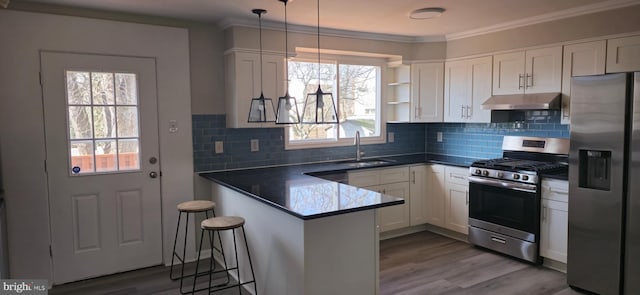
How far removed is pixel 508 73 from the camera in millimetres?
4168

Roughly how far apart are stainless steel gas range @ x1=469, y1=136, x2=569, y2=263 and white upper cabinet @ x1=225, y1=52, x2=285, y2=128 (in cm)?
211

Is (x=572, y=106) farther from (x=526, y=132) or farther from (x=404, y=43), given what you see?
(x=404, y=43)

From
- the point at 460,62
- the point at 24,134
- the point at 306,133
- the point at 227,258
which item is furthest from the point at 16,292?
the point at 460,62

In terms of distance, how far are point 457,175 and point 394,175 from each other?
0.65 meters

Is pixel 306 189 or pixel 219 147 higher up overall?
pixel 219 147

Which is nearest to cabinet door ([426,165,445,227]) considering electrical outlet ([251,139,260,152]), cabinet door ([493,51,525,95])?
cabinet door ([493,51,525,95])

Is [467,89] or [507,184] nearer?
[507,184]

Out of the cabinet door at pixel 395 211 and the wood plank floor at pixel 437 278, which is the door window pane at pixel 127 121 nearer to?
the wood plank floor at pixel 437 278

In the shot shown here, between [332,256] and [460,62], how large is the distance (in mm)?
2987

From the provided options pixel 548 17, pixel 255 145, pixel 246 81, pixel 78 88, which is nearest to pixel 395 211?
pixel 255 145

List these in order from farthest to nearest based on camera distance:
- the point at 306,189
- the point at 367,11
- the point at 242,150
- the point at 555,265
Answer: the point at 242,150, the point at 555,265, the point at 367,11, the point at 306,189

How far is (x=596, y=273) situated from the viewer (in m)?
3.14

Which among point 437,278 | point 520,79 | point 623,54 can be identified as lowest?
point 437,278

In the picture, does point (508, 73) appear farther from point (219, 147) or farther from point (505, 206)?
point (219, 147)
